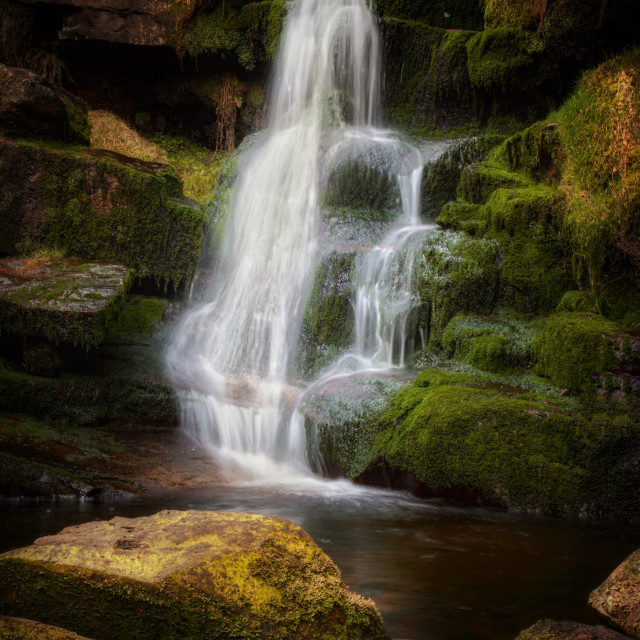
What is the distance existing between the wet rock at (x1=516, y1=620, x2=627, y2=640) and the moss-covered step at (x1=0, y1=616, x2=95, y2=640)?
2.11 meters

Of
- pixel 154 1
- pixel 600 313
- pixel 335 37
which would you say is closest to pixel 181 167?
pixel 154 1

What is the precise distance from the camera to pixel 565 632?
9.44 feet

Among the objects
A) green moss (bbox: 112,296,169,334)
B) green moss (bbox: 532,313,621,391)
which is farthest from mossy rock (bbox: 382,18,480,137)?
green moss (bbox: 532,313,621,391)

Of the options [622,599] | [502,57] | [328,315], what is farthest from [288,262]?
[622,599]

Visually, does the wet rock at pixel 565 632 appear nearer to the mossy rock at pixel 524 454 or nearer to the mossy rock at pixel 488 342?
the mossy rock at pixel 524 454

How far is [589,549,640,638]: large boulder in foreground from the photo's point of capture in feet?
10.1

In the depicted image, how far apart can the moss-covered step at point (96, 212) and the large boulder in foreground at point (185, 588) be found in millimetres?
8804

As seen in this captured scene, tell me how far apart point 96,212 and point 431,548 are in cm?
864

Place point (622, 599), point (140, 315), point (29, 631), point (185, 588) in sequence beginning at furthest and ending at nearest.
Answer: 1. point (140, 315)
2. point (622, 599)
3. point (185, 588)
4. point (29, 631)

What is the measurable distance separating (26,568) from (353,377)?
542 cm

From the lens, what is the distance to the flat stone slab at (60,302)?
752 cm

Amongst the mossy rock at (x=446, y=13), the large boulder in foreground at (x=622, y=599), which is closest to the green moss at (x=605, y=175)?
the large boulder in foreground at (x=622, y=599)

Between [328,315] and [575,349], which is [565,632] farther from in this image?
[328,315]

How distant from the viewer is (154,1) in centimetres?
1424
